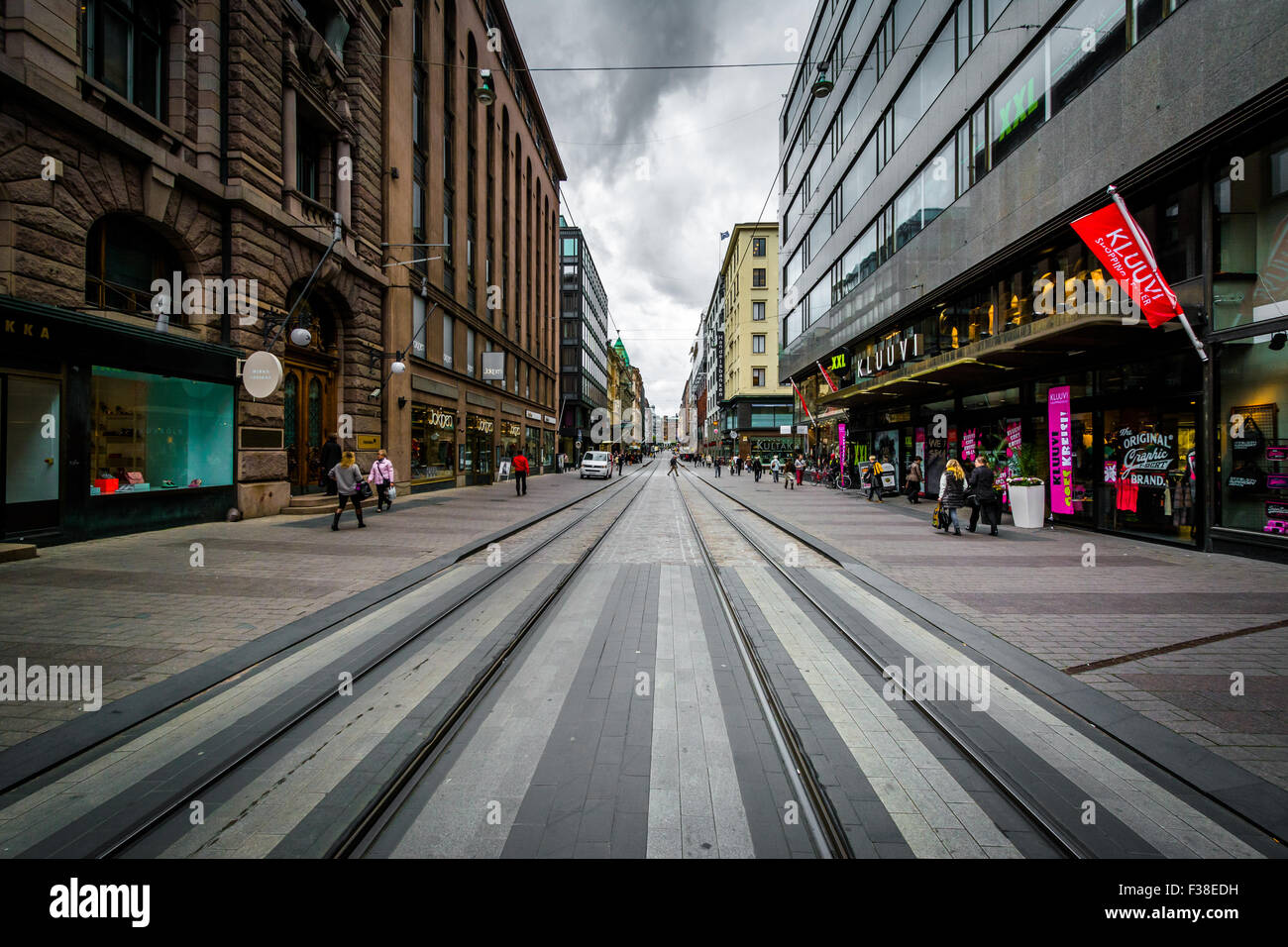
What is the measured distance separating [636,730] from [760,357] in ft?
201

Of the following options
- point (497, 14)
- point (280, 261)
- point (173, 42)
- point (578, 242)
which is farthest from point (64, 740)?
point (578, 242)

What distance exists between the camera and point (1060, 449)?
13.0 metres

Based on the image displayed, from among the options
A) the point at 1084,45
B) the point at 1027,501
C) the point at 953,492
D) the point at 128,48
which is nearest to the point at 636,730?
the point at 953,492

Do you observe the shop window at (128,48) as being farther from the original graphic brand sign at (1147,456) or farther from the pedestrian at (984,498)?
the original graphic brand sign at (1147,456)

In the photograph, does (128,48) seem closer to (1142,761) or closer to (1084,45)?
(1142,761)

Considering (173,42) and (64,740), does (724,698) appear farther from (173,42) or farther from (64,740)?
(173,42)

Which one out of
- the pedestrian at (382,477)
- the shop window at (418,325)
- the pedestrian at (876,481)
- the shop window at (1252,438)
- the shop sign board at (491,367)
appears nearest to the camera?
the shop window at (1252,438)

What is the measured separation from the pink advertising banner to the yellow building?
47841 millimetres

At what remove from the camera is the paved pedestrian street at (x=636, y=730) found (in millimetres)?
2516

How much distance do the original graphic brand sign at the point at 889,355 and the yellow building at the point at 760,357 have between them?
3518cm

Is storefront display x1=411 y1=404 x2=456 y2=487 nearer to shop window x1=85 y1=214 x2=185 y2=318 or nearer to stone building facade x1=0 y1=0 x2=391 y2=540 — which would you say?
stone building facade x1=0 y1=0 x2=391 y2=540

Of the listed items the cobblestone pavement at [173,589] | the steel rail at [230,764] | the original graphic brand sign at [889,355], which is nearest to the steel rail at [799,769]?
the steel rail at [230,764]

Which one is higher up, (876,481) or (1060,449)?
(1060,449)

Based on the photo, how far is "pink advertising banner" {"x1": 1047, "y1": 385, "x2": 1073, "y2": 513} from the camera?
12.8m
